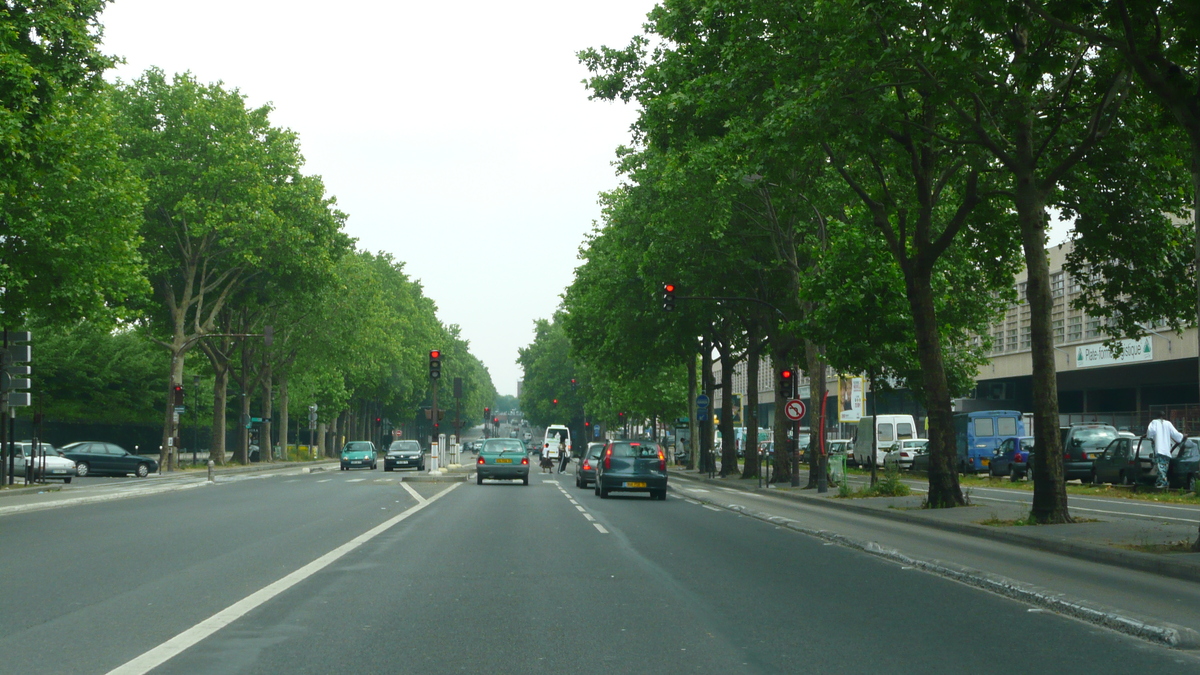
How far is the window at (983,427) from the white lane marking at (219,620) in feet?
126

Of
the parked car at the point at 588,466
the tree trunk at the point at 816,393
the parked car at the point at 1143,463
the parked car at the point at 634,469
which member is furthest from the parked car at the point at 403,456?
the parked car at the point at 1143,463

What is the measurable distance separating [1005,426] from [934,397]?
27.2 metres

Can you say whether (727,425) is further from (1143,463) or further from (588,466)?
(1143,463)

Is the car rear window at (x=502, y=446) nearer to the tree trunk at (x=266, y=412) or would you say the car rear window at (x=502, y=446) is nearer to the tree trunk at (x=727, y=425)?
the tree trunk at (x=727, y=425)

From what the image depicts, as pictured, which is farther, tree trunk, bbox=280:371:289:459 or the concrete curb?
tree trunk, bbox=280:371:289:459

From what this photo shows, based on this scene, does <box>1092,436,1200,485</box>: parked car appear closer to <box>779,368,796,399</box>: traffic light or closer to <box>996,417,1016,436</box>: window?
<box>779,368,796,399</box>: traffic light

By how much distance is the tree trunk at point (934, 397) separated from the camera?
2328cm

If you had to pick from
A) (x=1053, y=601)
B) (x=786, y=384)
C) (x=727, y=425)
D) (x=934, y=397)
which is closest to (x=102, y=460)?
(x=727, y=425)

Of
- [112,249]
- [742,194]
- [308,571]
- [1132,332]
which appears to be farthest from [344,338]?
[308,571]

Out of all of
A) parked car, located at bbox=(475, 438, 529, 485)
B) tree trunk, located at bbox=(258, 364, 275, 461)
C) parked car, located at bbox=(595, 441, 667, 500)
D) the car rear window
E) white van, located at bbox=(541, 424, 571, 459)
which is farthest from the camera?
tree trunk, located at bbox=(258, 364, 275, 461)

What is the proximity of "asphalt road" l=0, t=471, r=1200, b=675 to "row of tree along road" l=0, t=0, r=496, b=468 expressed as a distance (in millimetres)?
10670

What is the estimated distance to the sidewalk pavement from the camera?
1334 centimetres

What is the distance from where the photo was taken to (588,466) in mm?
36406

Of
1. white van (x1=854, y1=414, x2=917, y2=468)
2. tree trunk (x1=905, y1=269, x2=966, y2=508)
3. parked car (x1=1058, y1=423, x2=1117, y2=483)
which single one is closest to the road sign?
parked car (x1=1058, y1=423, x2=1117, y2=483)
